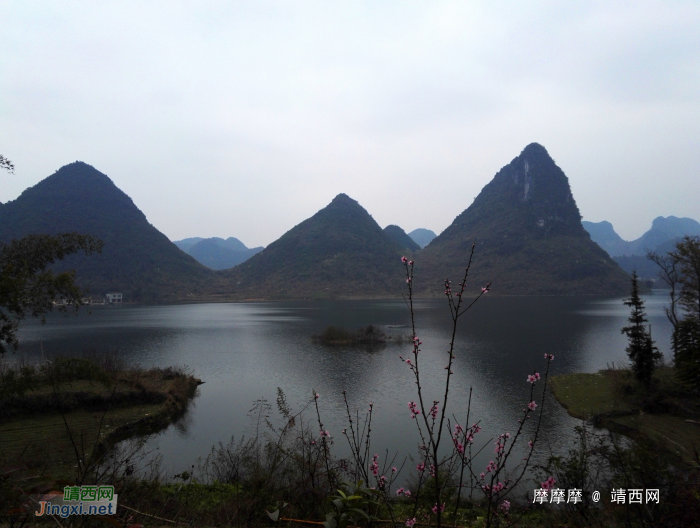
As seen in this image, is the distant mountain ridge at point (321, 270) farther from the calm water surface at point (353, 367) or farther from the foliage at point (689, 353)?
the foliage at point (689, 353)

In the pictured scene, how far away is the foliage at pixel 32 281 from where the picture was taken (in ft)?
36.7

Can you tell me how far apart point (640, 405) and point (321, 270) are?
15067 cm

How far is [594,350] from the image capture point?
35.0 meters

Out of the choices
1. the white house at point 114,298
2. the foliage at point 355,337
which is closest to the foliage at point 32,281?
the foliage at point 355,337

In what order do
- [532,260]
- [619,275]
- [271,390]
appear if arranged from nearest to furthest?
[271,390] < [619,275] < [532,260]

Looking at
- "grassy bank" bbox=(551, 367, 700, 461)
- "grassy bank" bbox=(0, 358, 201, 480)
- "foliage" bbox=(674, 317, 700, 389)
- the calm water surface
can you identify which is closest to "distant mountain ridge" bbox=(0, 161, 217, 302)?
the calm water surface

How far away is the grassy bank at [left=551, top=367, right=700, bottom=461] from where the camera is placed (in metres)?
15.7

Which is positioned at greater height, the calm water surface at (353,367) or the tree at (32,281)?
the tree at (32,281)

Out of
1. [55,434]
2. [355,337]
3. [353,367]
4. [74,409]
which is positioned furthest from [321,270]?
[55,434]

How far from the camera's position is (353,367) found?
2966cm

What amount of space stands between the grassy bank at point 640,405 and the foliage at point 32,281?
1865 cm

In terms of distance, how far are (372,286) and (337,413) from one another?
133252 mm

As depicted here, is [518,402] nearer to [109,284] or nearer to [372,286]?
[372,286]

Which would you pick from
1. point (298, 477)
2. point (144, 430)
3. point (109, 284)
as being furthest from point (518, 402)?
point (109, 284)
